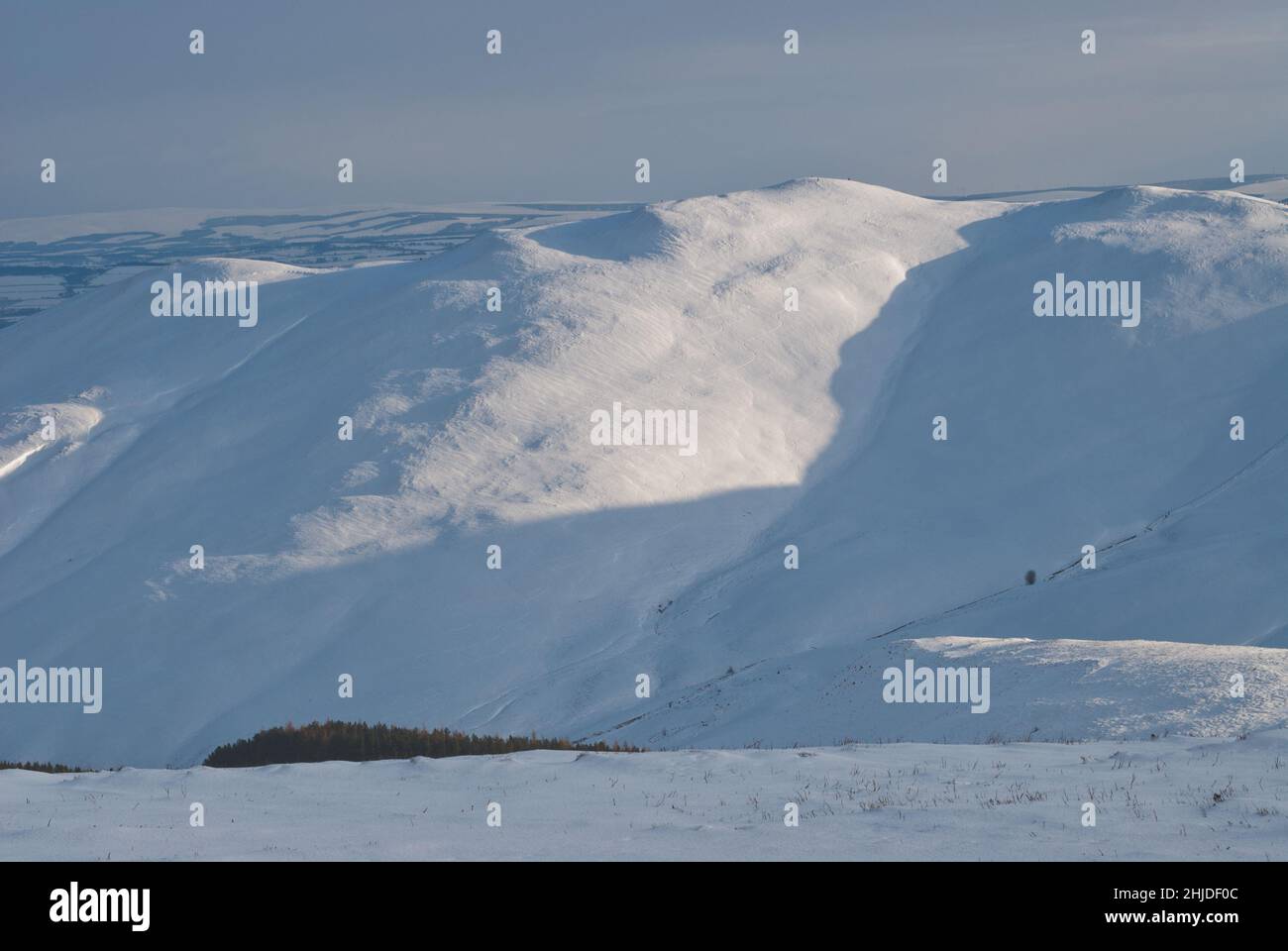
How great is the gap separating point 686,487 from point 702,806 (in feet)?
93.5

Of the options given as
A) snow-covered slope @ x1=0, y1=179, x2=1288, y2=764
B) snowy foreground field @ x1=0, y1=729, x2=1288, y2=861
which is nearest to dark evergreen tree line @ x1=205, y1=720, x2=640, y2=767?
snow-covered slope @ x1=0, y1=179, x2=1288, y2=764

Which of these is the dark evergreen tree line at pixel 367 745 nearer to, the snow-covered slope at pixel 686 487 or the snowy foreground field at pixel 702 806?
the snow-covered slope at pixel 686 487

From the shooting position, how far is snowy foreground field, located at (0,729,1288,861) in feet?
33.1

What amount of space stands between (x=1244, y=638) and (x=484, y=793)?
61.9 ft

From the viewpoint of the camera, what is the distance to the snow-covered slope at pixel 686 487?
28.0 meters

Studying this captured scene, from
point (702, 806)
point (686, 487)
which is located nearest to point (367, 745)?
point (702, 806)

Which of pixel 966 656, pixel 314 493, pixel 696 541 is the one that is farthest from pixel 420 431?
pixel 966 656

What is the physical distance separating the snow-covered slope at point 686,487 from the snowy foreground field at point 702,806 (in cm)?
487

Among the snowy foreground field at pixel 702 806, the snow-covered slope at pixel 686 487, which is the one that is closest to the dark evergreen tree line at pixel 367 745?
the snow-covered slope at pixel 686 487

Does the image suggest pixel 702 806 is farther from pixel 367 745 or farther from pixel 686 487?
pixel 686 487

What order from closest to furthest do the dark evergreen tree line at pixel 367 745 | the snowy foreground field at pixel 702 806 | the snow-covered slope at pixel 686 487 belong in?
1. the snowy foreground field at pixel 702 806
2. the dark evergreen tree line at pixel 367 745
3. the snow-covered slope at pixel 686 487

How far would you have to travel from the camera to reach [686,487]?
133 ft

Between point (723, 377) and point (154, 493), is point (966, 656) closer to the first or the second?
point (723, 377)

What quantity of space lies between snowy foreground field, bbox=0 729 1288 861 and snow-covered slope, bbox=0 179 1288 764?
487cm
